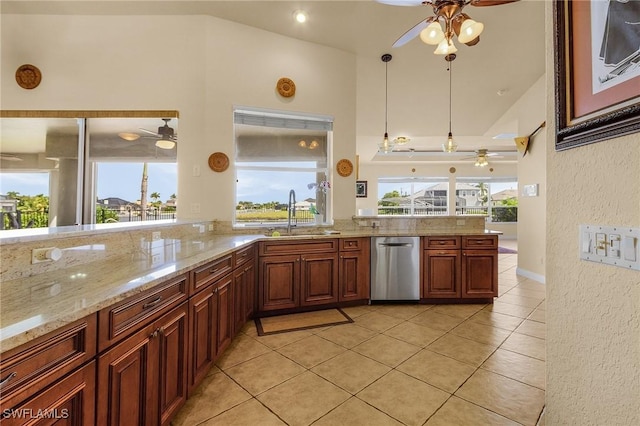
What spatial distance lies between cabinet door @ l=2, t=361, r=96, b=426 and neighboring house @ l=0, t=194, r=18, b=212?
392 cm

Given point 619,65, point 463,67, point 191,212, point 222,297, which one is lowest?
point 222,297

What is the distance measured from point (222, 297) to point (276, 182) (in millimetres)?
1952

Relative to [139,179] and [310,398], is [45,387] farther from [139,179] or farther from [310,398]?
[139,179]

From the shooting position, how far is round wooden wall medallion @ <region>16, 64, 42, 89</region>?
299cm

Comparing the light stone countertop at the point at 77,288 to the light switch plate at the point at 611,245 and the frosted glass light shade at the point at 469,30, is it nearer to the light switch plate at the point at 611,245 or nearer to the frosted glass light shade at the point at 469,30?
the light switch plate at the point at 611,245

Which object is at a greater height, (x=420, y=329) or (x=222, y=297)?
(x=222, y=297)

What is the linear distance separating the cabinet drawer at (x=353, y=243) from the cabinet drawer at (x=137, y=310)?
192cm

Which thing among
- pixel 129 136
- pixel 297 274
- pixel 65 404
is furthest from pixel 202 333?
pixel 129 136

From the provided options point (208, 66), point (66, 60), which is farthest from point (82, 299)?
point (66, 60)

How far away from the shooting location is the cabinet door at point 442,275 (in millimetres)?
3289

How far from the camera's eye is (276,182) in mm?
3670

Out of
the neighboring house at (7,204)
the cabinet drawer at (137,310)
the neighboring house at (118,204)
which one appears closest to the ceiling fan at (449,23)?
the cabinet drawer at (137,310)

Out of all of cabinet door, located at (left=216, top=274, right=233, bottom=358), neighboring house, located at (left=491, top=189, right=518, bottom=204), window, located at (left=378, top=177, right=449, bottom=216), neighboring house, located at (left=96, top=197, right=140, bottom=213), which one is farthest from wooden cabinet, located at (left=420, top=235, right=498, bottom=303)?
neighboring house, located at (left=491, top=189, right=518, bottom=204)

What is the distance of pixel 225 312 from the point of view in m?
2.08
